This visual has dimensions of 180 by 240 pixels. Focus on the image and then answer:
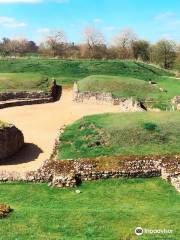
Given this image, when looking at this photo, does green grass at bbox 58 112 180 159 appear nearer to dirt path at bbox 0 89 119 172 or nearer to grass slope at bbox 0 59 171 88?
dirt path at bbox 0 89 119 172

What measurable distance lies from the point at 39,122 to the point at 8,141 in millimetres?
10859

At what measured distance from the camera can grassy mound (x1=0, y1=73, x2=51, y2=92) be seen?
177 ft

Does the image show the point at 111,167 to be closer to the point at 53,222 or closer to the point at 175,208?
the point at 175,208

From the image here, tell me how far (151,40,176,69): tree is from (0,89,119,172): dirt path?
1460 inches

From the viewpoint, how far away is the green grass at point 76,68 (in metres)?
67.2

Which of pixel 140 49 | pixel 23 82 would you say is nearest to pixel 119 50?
pixel 140 49

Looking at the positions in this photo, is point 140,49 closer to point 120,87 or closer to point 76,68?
point 76,68

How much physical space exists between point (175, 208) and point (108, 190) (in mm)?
3932

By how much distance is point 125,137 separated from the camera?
2833 centimetres

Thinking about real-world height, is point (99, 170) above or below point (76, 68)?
below

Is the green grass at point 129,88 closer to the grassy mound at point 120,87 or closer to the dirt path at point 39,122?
the grassy mound at point 120,87

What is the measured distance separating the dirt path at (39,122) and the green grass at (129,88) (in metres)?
2.72

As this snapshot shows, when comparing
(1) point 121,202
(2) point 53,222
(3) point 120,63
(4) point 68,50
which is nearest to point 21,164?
(1) point 121,202

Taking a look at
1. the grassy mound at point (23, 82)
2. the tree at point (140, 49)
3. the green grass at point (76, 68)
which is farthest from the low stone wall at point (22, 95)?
the tree at point (140, 49)
